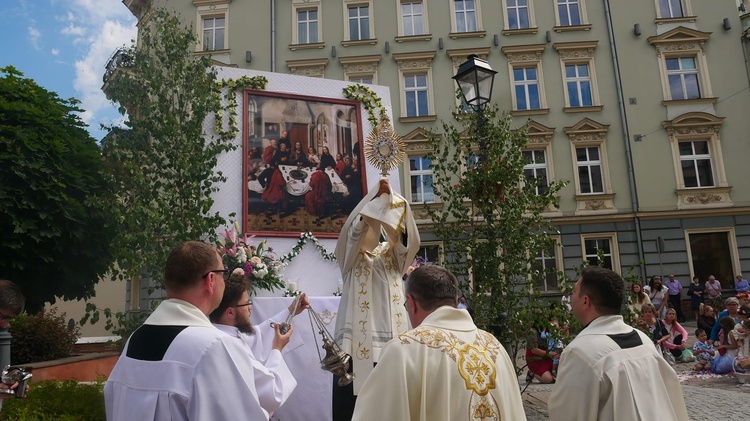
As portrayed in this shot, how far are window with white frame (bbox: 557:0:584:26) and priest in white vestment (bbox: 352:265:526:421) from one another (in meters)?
23.5

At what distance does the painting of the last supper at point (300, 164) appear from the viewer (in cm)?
866

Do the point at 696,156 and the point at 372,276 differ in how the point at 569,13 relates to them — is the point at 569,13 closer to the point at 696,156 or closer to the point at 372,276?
the point at 696,156

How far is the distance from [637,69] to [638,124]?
7.18 feet

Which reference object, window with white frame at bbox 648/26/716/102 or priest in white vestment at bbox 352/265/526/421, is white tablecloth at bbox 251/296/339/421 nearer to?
priest in white vestment at bbox 352/265/526/421

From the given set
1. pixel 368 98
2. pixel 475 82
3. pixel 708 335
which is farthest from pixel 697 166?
pixel 475 82

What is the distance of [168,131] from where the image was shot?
7.50 metres

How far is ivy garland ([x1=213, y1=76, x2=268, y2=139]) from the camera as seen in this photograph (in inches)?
340

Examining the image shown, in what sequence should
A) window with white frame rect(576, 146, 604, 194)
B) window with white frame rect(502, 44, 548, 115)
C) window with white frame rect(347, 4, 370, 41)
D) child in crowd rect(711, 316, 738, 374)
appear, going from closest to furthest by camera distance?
child in crowd rect(711, 316, 738, 374) < window with white frame rect(576, 146, 604, 194) < window with white frame rect(502, 44, 548, 115) < window with white frame rect(347, 4, 370, 41)

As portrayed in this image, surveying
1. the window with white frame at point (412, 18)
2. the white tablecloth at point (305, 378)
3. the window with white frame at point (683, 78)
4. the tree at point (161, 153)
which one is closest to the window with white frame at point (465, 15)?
the window with white frame at point (412, 18)

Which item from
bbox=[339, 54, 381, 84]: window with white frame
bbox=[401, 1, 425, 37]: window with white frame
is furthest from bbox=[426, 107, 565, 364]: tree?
bbox=[401, 1, 425, 37]: window with white frame

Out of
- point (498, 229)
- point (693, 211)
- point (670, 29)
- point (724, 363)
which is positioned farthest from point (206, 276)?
point (670, 29)

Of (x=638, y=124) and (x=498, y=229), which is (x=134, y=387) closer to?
(x=498, y=229)

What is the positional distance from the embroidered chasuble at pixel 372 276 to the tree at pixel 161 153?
2430mm

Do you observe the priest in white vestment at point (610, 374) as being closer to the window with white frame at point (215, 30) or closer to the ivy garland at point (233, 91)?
the ivy garland at point (233, 91)
